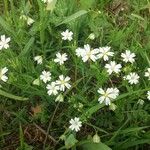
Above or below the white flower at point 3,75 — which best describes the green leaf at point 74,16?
above

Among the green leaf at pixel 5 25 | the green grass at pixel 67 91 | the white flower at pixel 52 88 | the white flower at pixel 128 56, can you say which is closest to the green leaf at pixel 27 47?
the green grass at pixel 67 91

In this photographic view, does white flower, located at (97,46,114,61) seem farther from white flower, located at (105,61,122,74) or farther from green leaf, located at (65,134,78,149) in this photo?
green leaf, located at (65,134,78,149)

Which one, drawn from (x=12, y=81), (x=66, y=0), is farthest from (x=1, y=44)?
(x=66, y=0)

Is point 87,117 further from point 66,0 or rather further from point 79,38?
point 66,0

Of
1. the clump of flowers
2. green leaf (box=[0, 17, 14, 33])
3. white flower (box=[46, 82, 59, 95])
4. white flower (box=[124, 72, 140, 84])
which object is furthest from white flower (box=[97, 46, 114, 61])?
green leaf (box=[0, 17, 14, 33])

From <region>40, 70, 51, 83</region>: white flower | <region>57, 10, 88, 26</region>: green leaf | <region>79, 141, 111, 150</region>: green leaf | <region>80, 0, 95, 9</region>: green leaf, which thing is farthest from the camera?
<region>80, 0, 95, 9</region>: green leaf

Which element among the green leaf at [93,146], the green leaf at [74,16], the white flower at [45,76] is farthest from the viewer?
the green leaf at [74,16]

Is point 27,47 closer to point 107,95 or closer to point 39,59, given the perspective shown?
point 39,59

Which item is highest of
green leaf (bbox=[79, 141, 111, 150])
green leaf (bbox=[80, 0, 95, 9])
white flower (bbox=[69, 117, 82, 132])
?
green leaf (bbox=[80, 0, 95, 9])

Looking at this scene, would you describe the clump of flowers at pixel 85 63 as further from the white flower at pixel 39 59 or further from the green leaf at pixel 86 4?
the green leaf at pixel 86 4
